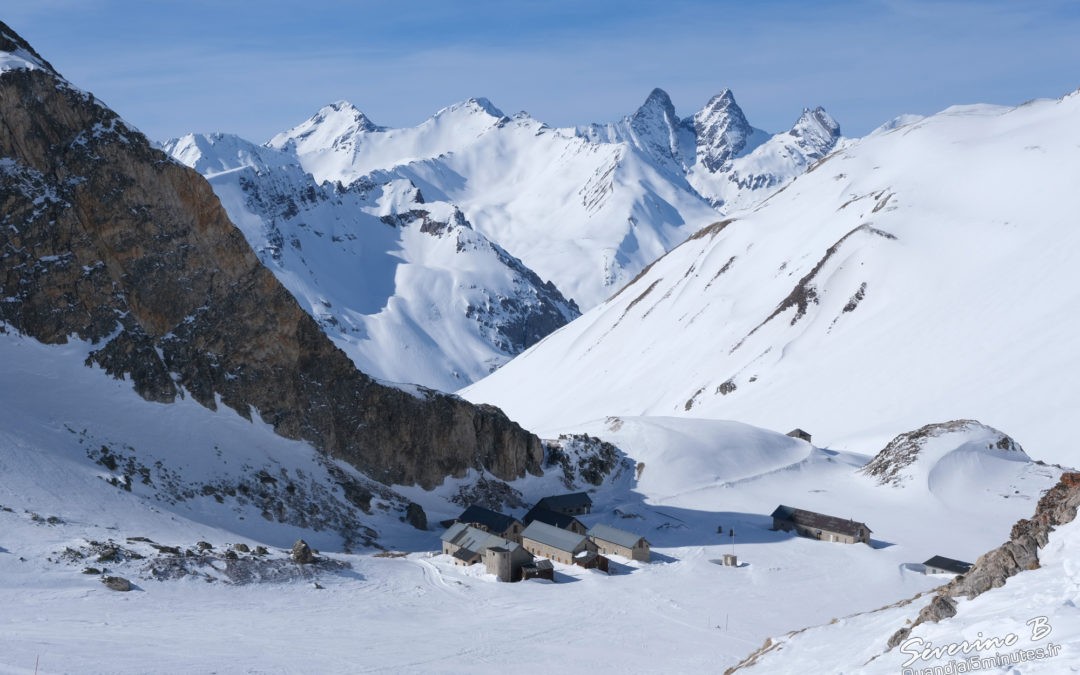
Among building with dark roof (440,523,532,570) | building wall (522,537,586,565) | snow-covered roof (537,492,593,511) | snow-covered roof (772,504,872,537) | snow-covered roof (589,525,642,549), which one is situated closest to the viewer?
building with dark roof (440,523,532,570)

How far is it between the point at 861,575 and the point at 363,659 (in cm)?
2871

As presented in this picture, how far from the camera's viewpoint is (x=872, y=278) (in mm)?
117062

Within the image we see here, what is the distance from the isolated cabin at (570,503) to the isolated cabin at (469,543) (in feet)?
39.9

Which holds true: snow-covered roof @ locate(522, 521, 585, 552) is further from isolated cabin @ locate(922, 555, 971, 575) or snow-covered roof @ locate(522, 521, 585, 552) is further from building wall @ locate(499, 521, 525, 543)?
isolated cabin @ locate(922, 555, 971, 575)

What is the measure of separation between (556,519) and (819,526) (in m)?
16.2

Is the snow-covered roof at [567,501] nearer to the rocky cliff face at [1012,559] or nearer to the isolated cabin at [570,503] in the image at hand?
the isolated cabin at [570,503]

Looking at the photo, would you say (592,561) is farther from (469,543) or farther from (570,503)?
(570,503)

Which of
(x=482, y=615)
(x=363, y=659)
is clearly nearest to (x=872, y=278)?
(x=482, y=615)

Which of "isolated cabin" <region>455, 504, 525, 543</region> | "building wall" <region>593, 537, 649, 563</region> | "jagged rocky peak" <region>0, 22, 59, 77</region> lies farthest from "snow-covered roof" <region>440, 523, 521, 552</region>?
"jagged rocky peak" <region>0, 22, 59, 77</region>

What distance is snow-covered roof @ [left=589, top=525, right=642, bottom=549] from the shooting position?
5084 centimetres


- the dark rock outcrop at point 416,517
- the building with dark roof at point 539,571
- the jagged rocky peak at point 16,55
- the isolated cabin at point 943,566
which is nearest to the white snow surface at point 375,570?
the building with dark roof at point 539,571

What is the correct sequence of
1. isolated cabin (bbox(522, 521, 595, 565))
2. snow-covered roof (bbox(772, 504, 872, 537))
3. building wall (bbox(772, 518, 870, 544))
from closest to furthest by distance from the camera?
isolated cabin (bbox(522, 521, 595, 565)) → building wall (bbox(772, 518, 870, 544)) → snow-covered roof (bbox(772, 504, 872, 537))

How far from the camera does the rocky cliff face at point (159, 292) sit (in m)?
53.6

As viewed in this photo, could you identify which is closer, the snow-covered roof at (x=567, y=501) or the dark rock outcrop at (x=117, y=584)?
the dark rock outcrop at (x=117, y=584)
